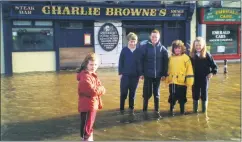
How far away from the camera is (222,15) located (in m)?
20.8

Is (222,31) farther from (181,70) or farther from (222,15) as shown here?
(181,70)

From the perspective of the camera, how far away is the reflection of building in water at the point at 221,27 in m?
20.3

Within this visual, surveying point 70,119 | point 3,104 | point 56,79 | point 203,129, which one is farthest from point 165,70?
point 56,79

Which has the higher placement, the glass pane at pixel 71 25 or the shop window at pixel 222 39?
the glass pane at pixel 71 25

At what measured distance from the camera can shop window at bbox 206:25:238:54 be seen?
20766 millimetres

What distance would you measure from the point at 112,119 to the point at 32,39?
10635 millimetres

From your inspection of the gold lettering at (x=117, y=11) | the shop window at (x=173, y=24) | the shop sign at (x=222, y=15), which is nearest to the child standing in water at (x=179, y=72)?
the gold lettering at (x=117, y=11)

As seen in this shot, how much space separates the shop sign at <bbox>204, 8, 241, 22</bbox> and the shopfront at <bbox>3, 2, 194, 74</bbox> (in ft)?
3.64

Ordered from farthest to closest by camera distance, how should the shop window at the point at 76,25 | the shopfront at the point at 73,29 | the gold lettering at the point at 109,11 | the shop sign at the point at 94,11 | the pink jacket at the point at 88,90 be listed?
the gold lettering at the point at 109,11
the shop window at the point at 76,25
the shopfront at the point at 73,29
the shop sign at the point at 94,11
the pink jacket at the point at 88,90

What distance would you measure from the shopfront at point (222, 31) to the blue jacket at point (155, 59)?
43.1 ft

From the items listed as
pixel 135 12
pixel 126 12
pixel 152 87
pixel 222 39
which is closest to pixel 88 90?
pixel 152 87

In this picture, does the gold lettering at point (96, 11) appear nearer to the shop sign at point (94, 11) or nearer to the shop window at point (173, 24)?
the shop sign at point (94, 11)

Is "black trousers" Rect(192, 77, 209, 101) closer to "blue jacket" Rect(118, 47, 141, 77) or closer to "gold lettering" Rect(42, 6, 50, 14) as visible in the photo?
"blue jacket" Rect(118, 47, 141, 77)

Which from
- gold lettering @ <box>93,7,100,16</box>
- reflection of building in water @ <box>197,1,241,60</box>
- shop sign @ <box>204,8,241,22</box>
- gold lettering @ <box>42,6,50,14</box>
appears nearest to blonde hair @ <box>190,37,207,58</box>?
gold lettering @ <box>42,6,50,14</box>
